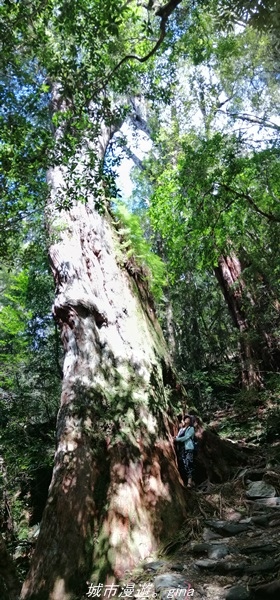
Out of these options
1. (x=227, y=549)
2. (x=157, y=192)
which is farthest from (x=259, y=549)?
(x=157, y=192)

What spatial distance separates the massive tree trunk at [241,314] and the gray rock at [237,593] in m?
8.07

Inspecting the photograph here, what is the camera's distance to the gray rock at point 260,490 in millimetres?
5363

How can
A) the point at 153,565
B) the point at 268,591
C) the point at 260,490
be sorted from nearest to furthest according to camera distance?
the point at 268,591
the point at 153,565
the point at 260,490

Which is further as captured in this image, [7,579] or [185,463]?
[185,463]

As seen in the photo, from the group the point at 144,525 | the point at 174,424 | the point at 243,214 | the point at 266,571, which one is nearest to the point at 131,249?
the point at 243,214

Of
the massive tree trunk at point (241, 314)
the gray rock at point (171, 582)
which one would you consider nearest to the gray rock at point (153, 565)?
the gray rock at point (171, 582)

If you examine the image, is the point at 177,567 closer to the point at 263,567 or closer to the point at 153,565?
the point at 153,565

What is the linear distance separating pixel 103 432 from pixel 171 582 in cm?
199

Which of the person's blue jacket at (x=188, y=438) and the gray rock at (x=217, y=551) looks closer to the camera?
the gray rock at (x=217, y=551)

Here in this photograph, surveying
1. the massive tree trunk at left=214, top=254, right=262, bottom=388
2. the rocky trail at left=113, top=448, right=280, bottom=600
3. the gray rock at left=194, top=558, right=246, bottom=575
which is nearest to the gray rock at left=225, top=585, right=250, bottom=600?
the rocky trail at left=113, top=448, right=280, bottom=600

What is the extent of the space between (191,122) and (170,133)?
1.12m

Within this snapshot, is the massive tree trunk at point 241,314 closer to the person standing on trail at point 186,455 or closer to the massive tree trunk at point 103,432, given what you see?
the massive tree trunk at point 103,432

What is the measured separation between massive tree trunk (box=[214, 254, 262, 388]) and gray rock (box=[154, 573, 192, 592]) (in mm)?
7783

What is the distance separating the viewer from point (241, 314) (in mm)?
12133
